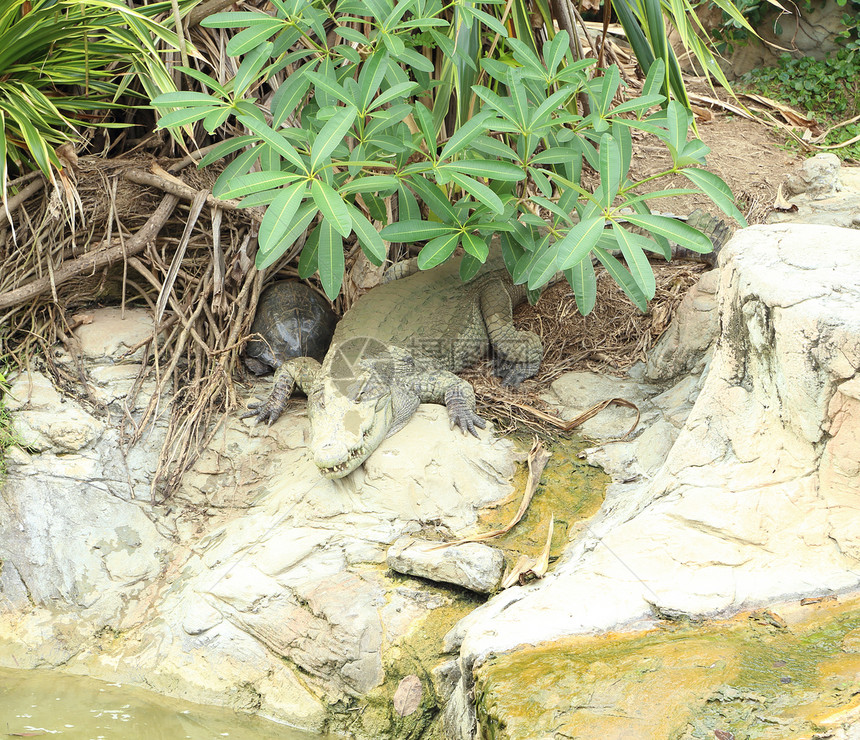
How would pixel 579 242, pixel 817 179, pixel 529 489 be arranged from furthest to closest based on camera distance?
1. pixel 817 179
2. pixel 529 489
3. pixel 579 242

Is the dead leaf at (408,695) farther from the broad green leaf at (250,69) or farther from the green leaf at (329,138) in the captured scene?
the broad green leaf at (250,69)

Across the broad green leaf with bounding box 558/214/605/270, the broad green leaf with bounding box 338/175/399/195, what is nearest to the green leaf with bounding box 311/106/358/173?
the broad green leaf with bounding box 338/175/399/195

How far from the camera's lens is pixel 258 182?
255 centimetres

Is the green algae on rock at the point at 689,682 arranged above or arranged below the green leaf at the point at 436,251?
below

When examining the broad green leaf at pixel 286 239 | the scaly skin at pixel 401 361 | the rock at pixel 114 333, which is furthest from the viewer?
the rock at pixel 114 333

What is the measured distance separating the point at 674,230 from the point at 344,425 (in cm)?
156

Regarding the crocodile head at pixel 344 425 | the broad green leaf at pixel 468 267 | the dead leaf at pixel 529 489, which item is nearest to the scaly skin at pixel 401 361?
the crocodile head at pixel 344 425

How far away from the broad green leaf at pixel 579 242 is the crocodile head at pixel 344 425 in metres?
1.24

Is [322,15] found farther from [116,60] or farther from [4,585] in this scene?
[4,585]

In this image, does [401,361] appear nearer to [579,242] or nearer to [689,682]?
[579,242]

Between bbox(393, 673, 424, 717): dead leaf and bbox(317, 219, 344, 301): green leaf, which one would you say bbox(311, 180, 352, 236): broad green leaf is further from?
bbox(393, 673, 424, 717): dead leaf

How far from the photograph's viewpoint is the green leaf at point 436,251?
10.2 feet

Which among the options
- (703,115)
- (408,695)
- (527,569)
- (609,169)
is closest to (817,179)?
(703,115)

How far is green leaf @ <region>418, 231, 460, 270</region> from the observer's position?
311cm
